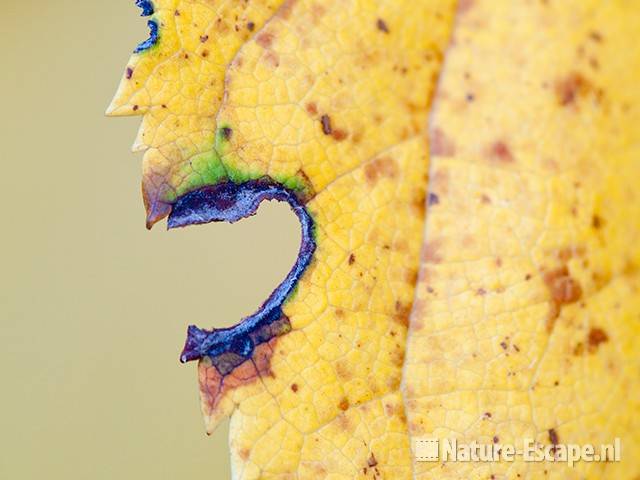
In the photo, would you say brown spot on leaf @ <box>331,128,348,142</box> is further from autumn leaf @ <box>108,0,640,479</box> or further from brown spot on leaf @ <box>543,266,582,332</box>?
brown spot on leaf @ <box>543,266,582,332</box>

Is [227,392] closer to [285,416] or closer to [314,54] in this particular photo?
[285,416]

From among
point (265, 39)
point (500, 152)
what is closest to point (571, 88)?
point (500, 152)

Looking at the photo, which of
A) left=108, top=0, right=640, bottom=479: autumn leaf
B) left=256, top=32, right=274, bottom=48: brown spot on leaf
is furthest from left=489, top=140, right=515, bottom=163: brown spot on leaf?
left=256, top=32, right=274, bottom=48: brown spot on leaf

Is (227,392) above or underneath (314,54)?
underneath

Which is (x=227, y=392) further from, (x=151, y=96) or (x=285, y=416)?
(x=151, y=96)

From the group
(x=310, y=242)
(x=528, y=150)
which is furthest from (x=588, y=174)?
(x=310, y=242)

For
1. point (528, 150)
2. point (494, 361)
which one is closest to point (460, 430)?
point (494, 361)

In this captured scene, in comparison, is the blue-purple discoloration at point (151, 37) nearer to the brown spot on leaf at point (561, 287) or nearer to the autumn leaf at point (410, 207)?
the autumn leaf at point (410, 207)
